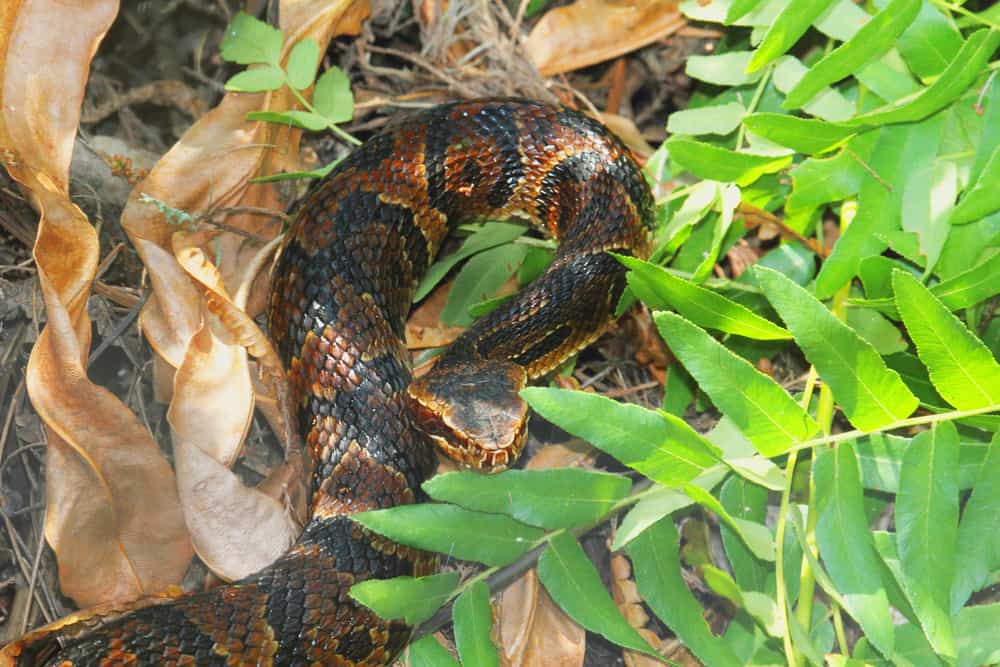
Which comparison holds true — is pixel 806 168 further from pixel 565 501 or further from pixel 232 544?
pixel 232 544

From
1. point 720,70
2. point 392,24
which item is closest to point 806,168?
point 720,70

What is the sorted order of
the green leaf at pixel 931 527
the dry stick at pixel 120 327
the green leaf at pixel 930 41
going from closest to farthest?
1. the green leaf at pixel 931 527
2. the green leaf at pixel 930 41
3. the dry stick at pixel 120 327

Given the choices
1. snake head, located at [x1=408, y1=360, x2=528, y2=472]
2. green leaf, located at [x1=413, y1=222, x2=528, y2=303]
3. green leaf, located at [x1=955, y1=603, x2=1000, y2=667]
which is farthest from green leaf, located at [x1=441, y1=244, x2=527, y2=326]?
green leaf, located at [x1=955, y1=603, x2=1000, y2=667]

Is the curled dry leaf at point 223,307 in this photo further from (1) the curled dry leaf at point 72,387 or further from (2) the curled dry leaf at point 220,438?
(1) the curled dry leaf at point 72,387

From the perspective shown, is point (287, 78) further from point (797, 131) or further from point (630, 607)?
point (630, 607)

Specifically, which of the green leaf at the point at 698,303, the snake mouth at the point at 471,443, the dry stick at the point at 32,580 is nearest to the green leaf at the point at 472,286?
the snake mouth at the point at 471,443
